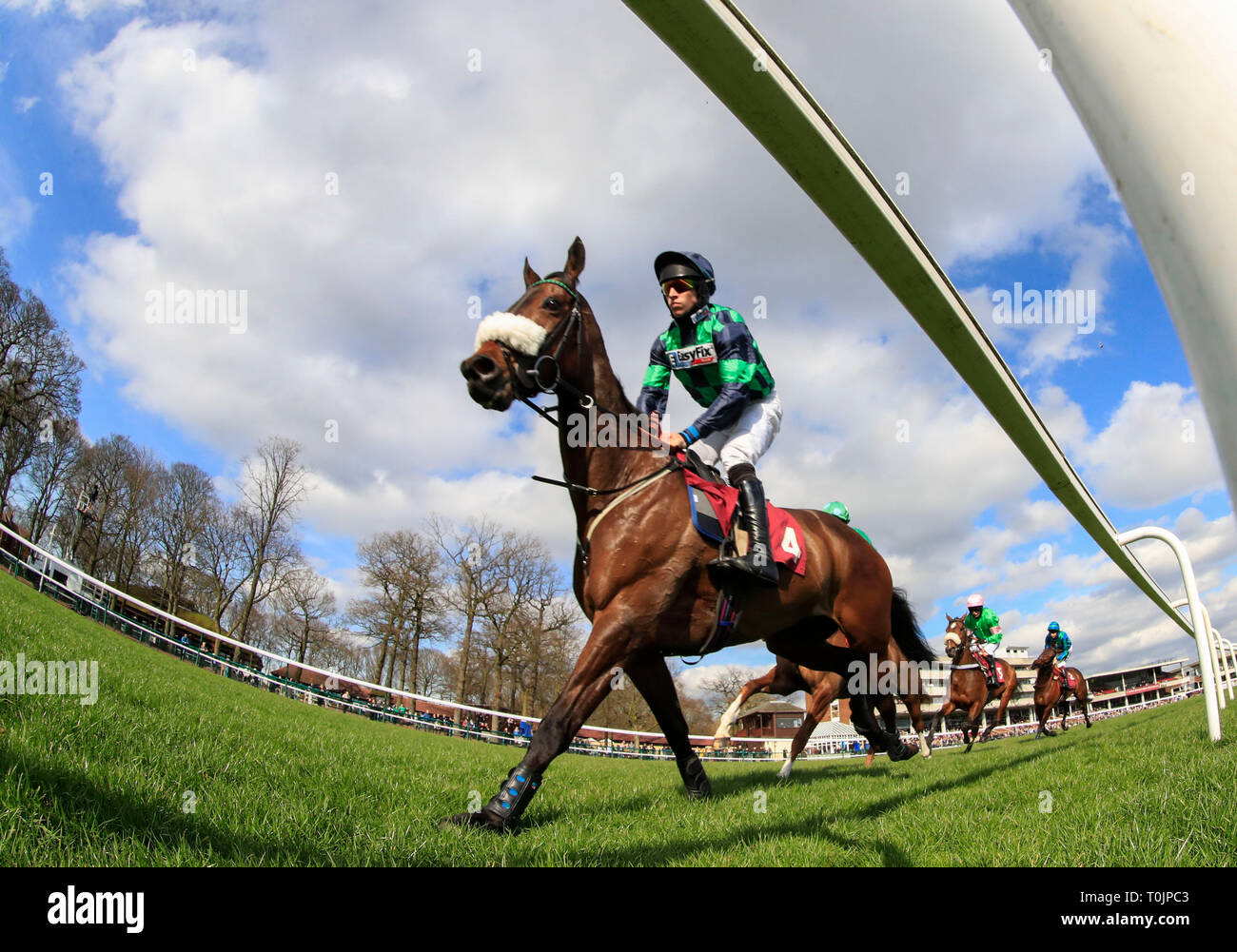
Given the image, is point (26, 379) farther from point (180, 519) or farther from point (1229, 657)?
point (1229, 657)

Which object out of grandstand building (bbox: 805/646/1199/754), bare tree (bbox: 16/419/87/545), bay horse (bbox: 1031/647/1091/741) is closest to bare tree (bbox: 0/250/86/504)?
bare tree (bbox: 16/419/87/545)

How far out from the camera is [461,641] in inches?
1432

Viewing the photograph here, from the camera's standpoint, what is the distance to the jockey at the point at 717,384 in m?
4.49

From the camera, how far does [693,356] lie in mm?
4844

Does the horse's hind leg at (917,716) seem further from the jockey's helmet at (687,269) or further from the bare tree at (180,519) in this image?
the bare tree at (180,519)

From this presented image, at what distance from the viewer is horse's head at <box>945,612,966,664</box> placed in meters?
14.8

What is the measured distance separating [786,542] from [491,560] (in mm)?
33765

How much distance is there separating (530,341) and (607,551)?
128 cm

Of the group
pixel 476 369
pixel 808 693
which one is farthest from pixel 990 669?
pixel 476 369

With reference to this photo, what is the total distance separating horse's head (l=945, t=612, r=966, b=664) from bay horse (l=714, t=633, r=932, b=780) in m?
2.72

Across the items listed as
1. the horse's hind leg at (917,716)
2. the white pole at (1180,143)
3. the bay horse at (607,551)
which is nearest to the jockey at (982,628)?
the horse's hind leg at (917,716)

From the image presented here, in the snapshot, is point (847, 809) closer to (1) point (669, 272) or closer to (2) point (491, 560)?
(1) point (669, 272)

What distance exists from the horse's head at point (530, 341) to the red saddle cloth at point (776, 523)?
1.18 meters
